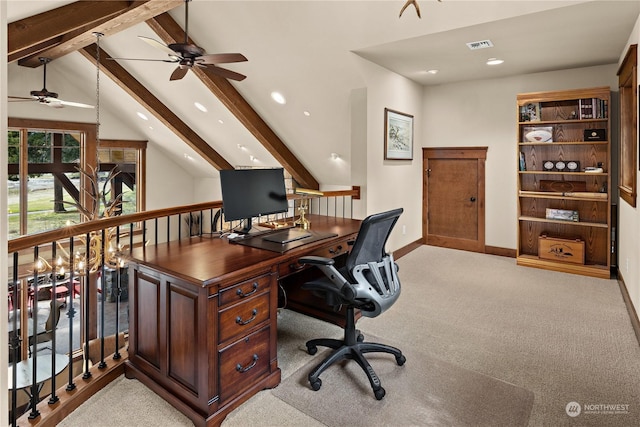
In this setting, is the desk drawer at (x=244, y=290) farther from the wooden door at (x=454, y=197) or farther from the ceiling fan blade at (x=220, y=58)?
the wooden door at (x=454, y=197)

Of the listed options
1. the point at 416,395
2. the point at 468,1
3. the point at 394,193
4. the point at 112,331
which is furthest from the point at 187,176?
the point at 416,395

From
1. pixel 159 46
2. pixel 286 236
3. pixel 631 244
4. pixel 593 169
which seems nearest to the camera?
pixel 286 236

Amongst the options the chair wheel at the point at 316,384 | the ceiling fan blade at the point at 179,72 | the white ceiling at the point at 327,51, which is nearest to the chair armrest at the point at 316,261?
the chair wheel at the point at 316,384

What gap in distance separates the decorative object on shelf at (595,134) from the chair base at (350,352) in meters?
3.71

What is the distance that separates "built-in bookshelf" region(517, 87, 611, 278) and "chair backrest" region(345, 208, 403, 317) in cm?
331

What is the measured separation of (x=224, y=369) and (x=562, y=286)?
3787 mm

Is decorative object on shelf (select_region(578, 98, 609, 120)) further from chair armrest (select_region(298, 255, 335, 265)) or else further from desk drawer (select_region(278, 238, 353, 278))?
chair armrest (select_region(298, 255, 335, 265))

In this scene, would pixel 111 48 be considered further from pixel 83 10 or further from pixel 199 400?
pixel 199 400

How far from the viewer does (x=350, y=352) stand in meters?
2.53

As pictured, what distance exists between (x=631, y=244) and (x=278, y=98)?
4.15m

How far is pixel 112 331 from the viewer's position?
23.1ft

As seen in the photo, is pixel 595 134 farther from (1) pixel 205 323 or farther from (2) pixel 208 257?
(1) pixel 205 323

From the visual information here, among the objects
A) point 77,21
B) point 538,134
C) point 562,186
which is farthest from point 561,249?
point 77,21

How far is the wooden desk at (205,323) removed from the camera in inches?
78.4
